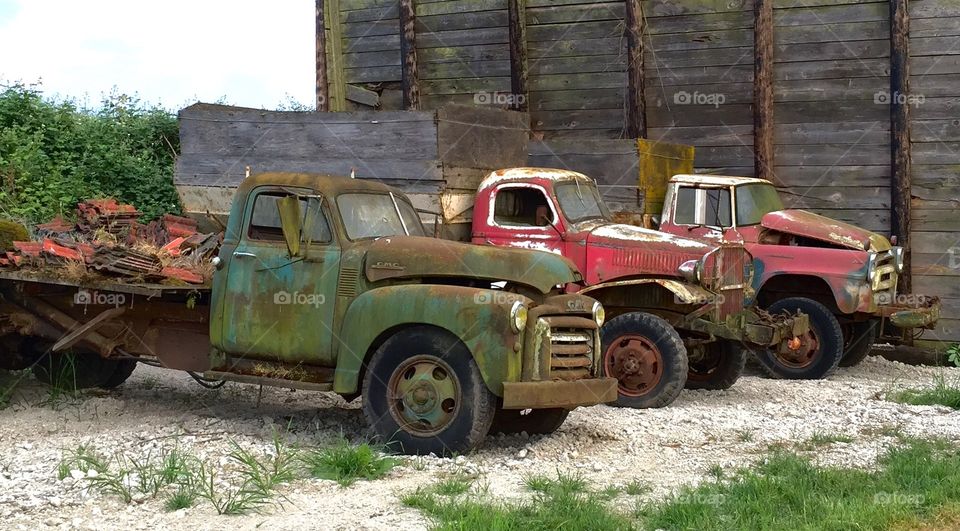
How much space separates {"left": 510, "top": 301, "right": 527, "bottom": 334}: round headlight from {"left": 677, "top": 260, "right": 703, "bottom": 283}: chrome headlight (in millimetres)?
3025

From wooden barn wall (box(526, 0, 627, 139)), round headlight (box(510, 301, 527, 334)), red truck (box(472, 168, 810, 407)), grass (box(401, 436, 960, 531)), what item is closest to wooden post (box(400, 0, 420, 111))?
wooden barn wall (box(526, 0, 627, 139))

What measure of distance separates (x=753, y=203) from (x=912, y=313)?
6.36 ft

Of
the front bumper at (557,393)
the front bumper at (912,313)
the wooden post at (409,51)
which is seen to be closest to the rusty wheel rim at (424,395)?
the front bumper at (557,393)

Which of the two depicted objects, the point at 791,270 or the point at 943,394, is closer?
the point at 943,394

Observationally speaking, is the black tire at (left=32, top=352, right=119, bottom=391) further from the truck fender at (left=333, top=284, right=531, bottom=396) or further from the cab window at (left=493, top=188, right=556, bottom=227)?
the cab window at (left=493, top=188, right=556, bottom=227)

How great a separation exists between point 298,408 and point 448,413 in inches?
83.0

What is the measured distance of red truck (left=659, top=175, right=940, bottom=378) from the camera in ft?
36.8

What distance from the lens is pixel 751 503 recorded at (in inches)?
222

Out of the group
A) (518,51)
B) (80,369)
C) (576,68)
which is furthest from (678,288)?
(518,51)

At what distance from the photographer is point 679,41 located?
46.8ft

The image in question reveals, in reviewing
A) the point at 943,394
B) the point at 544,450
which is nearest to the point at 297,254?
the point at 544,450

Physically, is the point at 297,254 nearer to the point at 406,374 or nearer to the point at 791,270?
the point at 406,374

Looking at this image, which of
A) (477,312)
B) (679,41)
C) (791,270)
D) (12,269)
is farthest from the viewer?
(679,41)

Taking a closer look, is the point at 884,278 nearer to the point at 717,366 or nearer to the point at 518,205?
the point at 717,366
